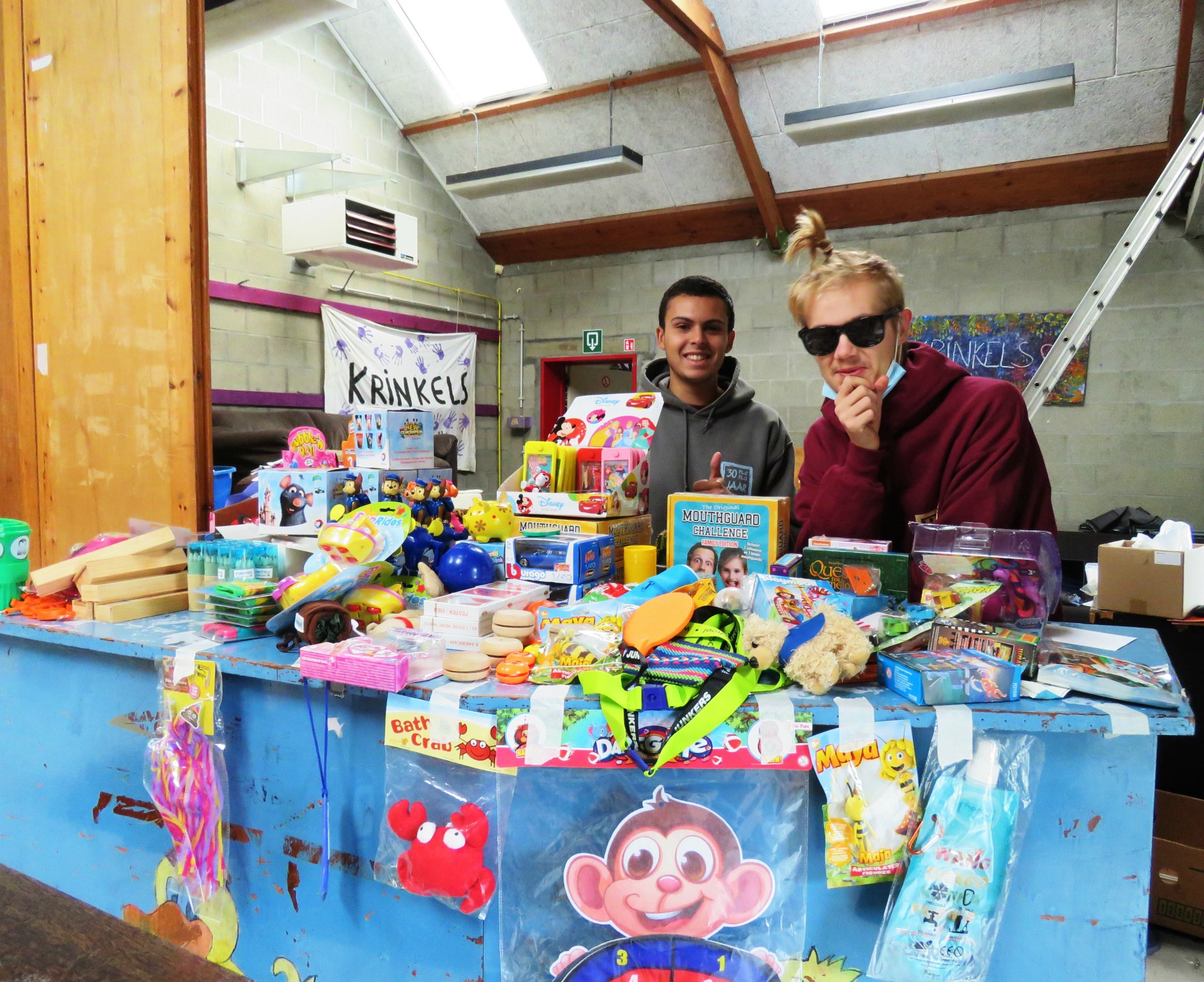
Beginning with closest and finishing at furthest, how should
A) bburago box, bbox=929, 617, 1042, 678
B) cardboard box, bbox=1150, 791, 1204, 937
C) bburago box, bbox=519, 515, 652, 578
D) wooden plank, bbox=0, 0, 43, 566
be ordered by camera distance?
bburago box, bbox=929, 617, 1042, 678 → bburago box, bbox=519, 515, 652, 578 → wooden plank, bbox=0, 0, 43, 566 → cardboard box, bbox=1150, 791, 1204, 937

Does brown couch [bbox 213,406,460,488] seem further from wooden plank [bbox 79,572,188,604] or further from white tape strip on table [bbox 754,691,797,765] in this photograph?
white tape strip on table [bbox 754,691,797,765]

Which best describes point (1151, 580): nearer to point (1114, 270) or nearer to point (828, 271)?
point (1114, 270)

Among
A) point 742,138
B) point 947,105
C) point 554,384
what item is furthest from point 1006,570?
point 554,384

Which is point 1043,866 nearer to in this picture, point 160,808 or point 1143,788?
point 1143,788

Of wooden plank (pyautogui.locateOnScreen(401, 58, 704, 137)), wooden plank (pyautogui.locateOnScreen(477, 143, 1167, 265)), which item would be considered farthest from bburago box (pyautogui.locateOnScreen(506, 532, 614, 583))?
wooden plank (pyautogui.locateOnScreen(477, 143, 1167, 265))

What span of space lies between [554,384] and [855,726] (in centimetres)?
664

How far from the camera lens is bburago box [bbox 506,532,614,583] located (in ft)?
4.64

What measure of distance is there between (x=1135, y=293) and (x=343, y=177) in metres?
5.37

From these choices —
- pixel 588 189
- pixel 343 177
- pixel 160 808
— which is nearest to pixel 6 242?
pixel 160 808

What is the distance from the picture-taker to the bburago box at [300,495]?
163 centimetres

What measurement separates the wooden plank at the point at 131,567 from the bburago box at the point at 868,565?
1.23m

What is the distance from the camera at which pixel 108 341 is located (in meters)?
1.89

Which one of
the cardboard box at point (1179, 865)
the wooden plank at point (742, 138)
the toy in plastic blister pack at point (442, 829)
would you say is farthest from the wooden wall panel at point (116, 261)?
the wooden plank at point (742, 138)

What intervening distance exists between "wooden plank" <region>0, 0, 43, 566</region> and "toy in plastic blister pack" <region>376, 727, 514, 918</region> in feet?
5.05
